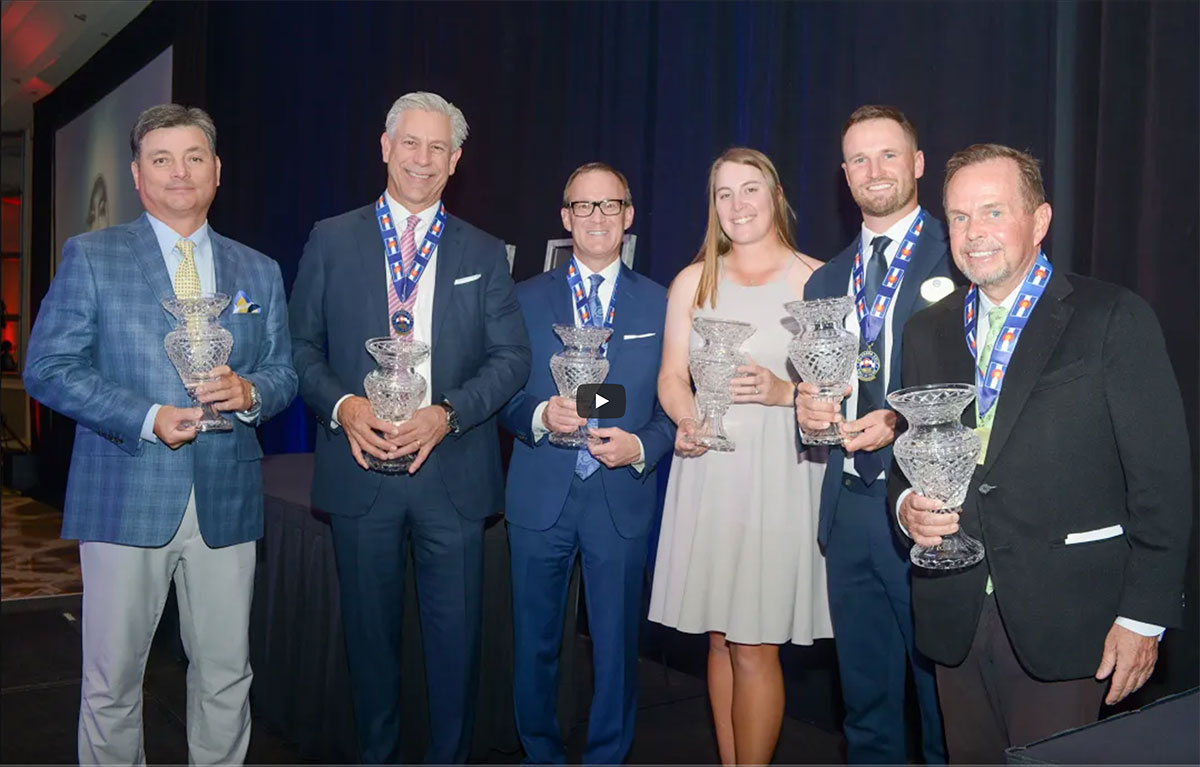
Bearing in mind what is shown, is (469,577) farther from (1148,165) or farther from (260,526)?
(1148,165)

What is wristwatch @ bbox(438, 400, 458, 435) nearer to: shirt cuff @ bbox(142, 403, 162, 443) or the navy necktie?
shirt cuff @ bbox(142, 403, 162, 443)

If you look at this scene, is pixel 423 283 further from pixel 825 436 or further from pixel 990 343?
pixel 990 343

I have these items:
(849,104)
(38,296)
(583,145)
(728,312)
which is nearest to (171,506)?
(728,312)

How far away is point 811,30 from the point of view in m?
3.96

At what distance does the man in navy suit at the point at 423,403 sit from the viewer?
295cm

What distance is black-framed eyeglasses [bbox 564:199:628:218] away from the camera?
10.3 feet

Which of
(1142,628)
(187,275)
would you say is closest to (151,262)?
(187,275)

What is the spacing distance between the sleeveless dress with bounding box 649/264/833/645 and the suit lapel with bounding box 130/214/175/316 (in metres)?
1.48

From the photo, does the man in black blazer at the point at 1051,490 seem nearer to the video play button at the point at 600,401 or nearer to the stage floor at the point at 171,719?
the video play button at the point at 600,401

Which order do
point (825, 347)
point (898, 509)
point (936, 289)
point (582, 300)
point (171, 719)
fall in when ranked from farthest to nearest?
point (171, 719) → point (582, 300) → point (936, 289) → point (825, 347) → point (898, 509)

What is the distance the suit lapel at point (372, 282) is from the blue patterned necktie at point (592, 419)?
0.61 metres

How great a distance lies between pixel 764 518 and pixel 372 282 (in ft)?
4.26

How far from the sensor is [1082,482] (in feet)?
6.61

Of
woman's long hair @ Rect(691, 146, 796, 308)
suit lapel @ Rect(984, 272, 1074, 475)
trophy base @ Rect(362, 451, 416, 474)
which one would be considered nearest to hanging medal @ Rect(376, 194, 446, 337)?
trophy base @ Rect(362, 451, 416, 474)
